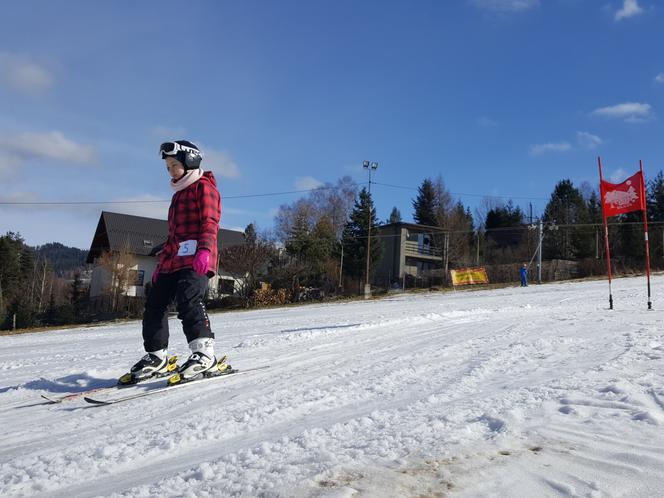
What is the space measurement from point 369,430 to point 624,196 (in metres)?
11.2

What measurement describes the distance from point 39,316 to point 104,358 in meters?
37.9

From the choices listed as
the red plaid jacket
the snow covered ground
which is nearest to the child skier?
the red plaid jacket

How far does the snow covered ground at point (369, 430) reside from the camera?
2061mm

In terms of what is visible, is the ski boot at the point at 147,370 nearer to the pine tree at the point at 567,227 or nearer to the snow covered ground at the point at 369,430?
the snow covered ground at the point at 369,430

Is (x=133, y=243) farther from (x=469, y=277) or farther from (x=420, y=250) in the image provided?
(x=420, y=250)

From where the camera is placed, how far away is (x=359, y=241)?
4488 cm

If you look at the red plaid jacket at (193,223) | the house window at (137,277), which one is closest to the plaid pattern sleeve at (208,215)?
the red plaid jacket at (193,223)

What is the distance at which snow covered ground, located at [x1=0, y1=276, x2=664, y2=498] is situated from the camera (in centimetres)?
206

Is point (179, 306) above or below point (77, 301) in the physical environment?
above

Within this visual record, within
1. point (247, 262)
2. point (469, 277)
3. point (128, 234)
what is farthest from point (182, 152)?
point (128, 234)

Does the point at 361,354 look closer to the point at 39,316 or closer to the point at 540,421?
the point at 540,421

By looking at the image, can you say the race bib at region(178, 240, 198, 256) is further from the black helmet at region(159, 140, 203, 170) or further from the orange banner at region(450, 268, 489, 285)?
the orange banner at region(450, 268, 489, 285)

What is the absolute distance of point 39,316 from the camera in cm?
3869

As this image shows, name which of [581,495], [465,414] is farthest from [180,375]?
[581,495]
